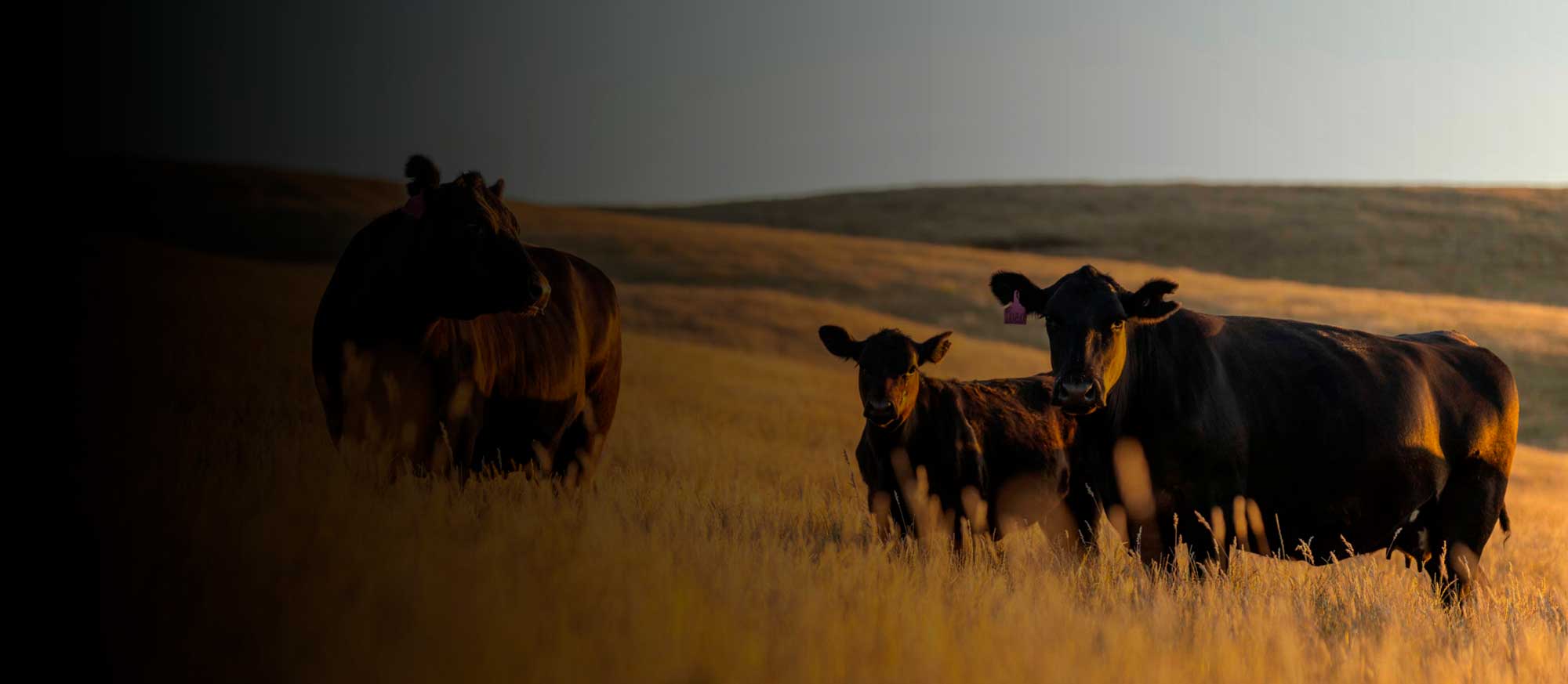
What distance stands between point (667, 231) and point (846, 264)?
10701mm

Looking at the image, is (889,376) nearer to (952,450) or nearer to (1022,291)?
(952,450)

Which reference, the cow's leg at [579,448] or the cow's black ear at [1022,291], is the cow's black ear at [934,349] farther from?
the cow's leg at [579,448]

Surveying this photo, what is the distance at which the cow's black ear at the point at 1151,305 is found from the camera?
252 inches

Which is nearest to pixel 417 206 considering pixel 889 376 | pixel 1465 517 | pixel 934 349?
pixel 889 376

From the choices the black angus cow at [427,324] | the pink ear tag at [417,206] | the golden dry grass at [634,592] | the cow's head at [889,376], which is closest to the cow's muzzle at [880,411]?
the cow's head at [889,376]

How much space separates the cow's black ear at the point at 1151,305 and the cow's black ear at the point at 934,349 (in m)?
2.25

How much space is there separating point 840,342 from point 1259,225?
211ft

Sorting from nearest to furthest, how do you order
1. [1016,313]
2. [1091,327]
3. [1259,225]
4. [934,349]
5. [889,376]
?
[1091,327]
[1016,313]
[889,376]
[934,349]
[1259,225]

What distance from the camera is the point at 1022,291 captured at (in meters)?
6.81

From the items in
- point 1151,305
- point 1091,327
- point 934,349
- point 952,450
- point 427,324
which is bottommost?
point 952,450

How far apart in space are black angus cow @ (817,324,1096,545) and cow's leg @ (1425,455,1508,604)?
220 centimetres

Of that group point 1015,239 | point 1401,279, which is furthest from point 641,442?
point 1015,239

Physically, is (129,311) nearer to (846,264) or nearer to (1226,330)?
(1226,330)

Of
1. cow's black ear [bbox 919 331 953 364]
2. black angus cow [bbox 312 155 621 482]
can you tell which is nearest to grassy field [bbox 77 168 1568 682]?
black angus cow [bbox 312 155 621 482]
